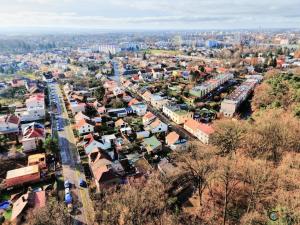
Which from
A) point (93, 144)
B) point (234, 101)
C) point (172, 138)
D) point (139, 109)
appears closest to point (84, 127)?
point (93, 144)

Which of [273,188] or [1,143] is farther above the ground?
[273,188]

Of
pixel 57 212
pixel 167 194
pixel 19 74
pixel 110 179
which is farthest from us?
pixel 19 74

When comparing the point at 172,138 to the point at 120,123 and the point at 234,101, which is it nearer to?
the point at 120,123

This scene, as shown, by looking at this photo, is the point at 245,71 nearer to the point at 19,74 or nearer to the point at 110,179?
the point at 110,179

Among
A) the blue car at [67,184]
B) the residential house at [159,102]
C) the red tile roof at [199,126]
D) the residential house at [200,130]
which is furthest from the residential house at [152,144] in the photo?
the residential house at [159,102]

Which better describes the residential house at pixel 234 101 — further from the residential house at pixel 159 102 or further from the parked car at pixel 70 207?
the parked car at pixel 70 207

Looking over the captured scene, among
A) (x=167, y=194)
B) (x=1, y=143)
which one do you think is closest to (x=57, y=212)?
(x=167, y=194)
